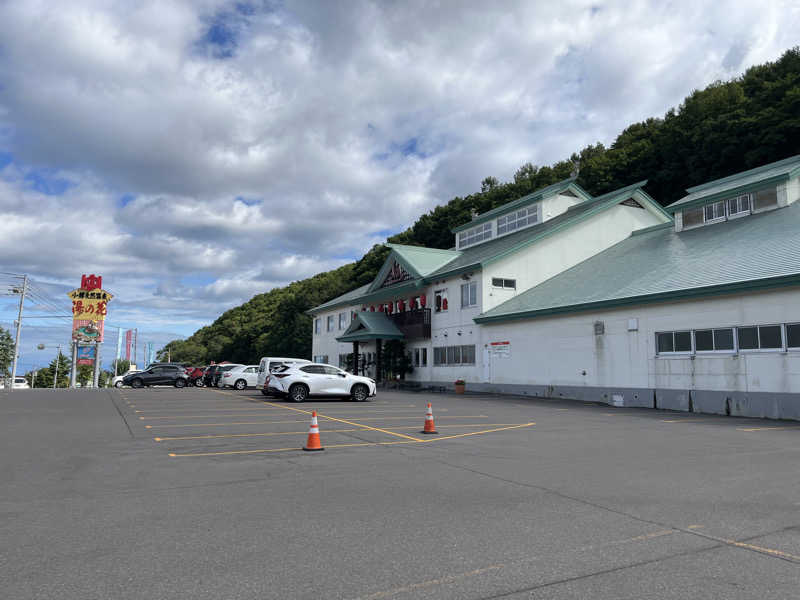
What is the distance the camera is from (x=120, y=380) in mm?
42875

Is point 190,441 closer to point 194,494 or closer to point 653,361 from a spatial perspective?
point 194,494

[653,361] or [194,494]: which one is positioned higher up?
[653,361]

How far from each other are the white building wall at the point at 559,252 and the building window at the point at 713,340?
12582mm

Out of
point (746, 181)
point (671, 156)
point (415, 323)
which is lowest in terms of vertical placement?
point (415, 323)

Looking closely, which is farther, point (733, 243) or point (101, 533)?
point (733, 243)

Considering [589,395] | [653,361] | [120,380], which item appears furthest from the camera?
[120,380]

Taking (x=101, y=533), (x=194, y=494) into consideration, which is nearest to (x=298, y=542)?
(x=101, y=533)

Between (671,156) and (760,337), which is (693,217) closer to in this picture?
(760,337)

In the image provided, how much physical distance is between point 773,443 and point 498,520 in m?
9.22

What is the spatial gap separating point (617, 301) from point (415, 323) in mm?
16377

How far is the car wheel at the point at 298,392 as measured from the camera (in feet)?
77.3

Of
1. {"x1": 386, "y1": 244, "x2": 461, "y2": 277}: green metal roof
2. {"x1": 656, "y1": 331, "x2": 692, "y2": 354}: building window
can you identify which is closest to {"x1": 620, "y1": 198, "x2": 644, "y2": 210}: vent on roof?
{"x1": 386, "y1": 244, "x2": 461, "y2": 277}: green metal roof

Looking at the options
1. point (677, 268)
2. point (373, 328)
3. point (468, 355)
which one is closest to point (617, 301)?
point (677, 268)

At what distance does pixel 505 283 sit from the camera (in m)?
32.6
